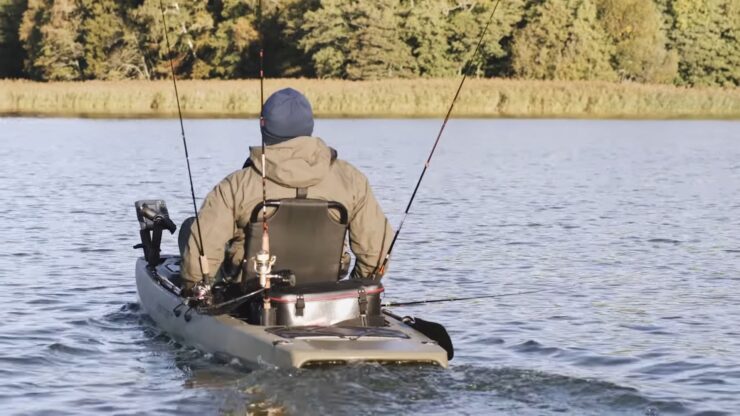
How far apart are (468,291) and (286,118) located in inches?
190

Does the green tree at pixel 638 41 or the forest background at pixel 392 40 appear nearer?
the forest background at pixel 392 40

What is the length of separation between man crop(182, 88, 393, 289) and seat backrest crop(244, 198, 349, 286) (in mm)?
81

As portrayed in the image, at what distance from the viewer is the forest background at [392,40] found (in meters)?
61.2

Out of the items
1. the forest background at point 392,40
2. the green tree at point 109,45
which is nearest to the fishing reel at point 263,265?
the forest background at point 392,40

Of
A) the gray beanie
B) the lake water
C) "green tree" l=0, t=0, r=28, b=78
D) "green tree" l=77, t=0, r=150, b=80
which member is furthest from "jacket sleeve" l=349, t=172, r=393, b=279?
"green tree" l=0, t=0, r=28, b=78

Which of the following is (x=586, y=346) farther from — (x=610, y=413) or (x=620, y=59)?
(x=620, y=59)

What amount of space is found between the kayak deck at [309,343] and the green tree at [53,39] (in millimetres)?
61260

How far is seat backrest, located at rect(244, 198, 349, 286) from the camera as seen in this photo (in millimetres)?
7648

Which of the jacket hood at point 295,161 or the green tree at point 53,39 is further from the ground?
the jacket hood at point 295,161

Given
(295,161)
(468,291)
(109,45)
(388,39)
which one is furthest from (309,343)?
(109,45)

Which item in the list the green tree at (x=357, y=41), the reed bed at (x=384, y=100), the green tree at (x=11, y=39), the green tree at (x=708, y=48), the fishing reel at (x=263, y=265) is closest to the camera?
the fishing reel at (x=263, y=265)

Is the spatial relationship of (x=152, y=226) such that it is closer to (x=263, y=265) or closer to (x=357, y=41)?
(x=263, y=265)

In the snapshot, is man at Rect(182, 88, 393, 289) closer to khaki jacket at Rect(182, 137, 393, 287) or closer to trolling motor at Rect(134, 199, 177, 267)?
khaki jacket at Rect(182, 137, 393, 287)

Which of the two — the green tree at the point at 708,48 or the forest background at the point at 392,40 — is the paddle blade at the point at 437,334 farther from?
the green tree at the point at 708,48
